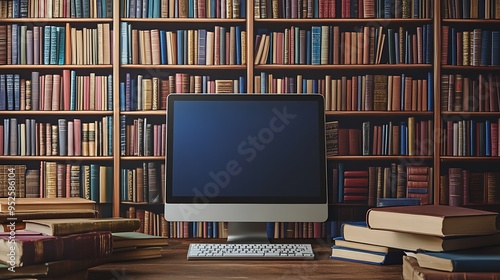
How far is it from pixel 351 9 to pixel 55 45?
64.2 inches

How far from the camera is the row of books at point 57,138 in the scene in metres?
4.03

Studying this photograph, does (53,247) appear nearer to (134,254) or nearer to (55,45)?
(134,254)

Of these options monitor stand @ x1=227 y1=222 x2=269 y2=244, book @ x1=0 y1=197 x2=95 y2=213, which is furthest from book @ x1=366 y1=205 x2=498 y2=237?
book @ x1=0 y1=197 x2=95 y2=213

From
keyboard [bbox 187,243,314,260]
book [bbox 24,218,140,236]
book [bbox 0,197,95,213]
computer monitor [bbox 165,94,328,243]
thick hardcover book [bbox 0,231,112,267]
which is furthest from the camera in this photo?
A: computer monitor [bbox 165,94,328,243]

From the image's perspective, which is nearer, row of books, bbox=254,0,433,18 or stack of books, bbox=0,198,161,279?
stack of books, bbox=0,198,161,279

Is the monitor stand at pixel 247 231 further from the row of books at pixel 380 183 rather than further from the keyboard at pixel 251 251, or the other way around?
the row of books at pixel 380 183

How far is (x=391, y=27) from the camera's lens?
411 cm

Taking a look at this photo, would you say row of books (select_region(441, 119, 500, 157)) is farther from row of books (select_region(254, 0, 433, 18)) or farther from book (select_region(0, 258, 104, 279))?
book (select_region(0, 258, 104, 279))

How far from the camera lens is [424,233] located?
206cm

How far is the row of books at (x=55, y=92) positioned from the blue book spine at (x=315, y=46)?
1.13 m

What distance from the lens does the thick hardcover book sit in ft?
5.95

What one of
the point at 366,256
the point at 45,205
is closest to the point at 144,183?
the point at 45,205

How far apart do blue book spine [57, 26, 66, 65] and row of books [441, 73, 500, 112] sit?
2082 mm

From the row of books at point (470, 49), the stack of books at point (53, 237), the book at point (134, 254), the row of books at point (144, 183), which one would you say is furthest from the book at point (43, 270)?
the row of books at point (470, 49)
